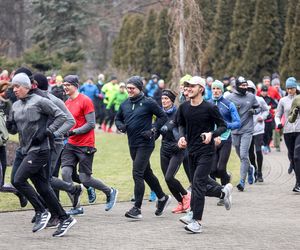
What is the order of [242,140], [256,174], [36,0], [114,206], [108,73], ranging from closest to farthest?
[114,206] → [242,140] → [256,174] → [108,73] → [36,0]

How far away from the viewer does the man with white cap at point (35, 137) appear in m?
11.0

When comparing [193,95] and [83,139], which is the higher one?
[193,95]

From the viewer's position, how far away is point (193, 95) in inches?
445

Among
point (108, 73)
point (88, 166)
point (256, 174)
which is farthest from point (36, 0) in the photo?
point (88, 166)

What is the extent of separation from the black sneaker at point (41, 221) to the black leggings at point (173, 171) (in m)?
2.38

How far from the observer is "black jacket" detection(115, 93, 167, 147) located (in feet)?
41.2

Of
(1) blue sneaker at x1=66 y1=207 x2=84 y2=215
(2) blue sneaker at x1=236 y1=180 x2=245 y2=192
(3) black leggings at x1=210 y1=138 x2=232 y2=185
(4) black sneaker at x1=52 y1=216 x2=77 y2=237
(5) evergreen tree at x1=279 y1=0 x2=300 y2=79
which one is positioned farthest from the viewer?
(5) evergreen tree at x1=279 y1=0 x2=300 y2=79

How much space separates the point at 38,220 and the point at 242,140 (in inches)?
234

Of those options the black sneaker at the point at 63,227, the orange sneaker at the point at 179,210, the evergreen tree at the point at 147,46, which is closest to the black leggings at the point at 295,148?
the orange sneaker at the point at 179,210

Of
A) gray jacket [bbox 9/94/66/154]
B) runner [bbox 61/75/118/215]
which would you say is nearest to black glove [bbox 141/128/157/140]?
runner [bbox 61/75/118/215]

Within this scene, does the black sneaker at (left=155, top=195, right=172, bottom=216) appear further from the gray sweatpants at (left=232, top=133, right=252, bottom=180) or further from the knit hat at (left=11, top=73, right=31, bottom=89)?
the gray sweatpants at (left=232, top=133, right=252, bottom=180)

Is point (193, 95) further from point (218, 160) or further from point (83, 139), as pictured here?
point (218, 160)

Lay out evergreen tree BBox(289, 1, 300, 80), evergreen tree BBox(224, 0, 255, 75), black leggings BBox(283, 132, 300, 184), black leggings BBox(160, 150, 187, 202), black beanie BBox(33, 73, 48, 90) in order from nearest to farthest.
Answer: black beanie BBox(33, 73, 48, 90)
black leggings BBox(160, 150, 187, 202)
black leggings BBox(283, 132, 300, 184)
evergreen tree BBox(289, 1, 300, 80)
evergreen tree BBox(224, 0, 255, 75)

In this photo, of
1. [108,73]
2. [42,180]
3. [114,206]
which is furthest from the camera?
[108,73]
